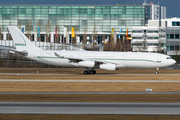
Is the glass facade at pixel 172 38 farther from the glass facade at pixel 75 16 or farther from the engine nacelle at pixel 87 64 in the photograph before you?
the engine nacelle at pixel 87 64

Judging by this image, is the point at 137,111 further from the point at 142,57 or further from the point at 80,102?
the point at 142,57

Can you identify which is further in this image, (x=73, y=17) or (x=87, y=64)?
(x=73, y=17)

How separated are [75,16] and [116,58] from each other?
91376 millimetres

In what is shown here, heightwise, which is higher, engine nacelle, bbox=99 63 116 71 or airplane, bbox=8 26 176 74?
airplane, bbox=8 26 176 74

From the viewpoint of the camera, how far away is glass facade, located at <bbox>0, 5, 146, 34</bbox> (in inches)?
5295


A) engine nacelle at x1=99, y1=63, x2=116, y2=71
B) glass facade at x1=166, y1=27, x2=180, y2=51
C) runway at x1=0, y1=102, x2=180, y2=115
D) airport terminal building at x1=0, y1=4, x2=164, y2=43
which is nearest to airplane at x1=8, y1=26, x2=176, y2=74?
engine nacelle at x1=99, y1=63, x2=116, y2=71

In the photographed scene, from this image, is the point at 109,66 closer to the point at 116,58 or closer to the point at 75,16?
the point at 116,58

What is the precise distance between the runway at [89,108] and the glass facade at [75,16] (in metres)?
116

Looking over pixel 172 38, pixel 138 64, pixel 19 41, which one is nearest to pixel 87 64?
pixel 138 64

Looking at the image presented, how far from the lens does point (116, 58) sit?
4844 cm

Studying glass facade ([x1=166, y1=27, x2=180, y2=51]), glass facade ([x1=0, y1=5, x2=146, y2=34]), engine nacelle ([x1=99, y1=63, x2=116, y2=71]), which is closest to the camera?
engine nacelle ([x1=99, y1=63, x2=116, y2=71])

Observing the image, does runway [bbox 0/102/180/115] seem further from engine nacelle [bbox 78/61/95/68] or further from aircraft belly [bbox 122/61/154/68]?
aircraft belly [bbox 122/61/154/68]

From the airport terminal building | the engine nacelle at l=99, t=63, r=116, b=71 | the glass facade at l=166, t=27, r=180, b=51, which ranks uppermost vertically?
the airport terminal building

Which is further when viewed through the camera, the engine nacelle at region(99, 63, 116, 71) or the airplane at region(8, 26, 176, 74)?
the airplane at region(8, 26, 176, 74)
